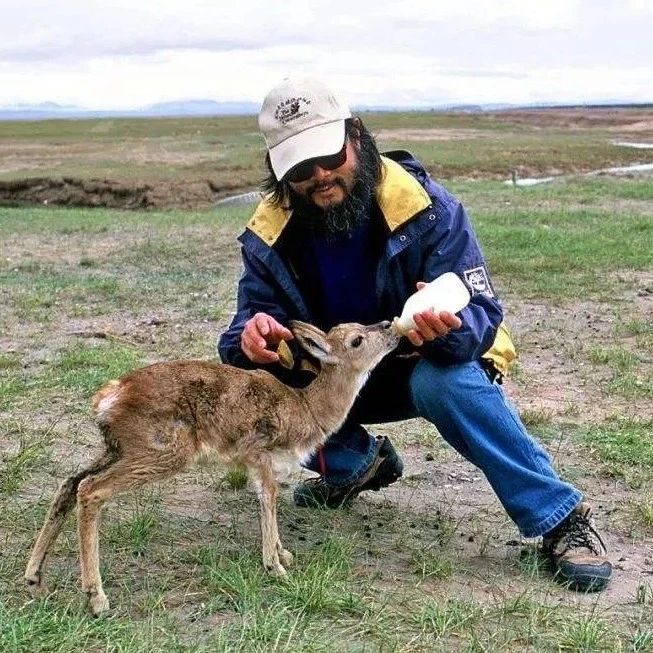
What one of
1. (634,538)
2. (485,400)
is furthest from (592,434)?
(485,400)

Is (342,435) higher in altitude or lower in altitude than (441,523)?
higher

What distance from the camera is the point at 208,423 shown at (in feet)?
13.2

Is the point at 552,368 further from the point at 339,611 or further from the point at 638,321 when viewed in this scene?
the point at 339,611

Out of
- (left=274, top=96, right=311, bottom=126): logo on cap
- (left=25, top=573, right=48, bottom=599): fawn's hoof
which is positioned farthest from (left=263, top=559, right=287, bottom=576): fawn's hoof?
(left=274, top=96, right=311, bottom=126): logo on cap

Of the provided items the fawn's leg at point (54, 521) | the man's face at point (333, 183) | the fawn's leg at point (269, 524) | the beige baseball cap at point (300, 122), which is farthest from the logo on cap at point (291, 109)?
the fawn's leg at point (54, 521)

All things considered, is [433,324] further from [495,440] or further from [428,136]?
[428,136]

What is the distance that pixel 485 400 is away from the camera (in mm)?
4258

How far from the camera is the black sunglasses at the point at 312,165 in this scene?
172 inches

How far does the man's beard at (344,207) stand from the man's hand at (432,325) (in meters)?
0.63

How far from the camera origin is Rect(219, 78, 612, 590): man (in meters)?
4.25

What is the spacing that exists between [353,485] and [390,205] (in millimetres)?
1470

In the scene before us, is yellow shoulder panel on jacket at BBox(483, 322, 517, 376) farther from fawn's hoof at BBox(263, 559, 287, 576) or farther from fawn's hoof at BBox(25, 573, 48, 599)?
fawn's hoof at BBox(25, 573, 48, 599)

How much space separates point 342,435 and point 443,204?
52.6 inches

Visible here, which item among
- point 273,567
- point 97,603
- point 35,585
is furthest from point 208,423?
point 35,585
